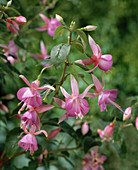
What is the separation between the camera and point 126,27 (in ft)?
9.89

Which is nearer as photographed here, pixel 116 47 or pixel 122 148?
pixel 122 148

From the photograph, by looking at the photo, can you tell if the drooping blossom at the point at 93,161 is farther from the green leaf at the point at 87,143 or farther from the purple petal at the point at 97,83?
the purple petal at the point at 97,83

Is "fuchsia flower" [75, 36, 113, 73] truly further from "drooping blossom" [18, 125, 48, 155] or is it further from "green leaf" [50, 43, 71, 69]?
"drooping blossom" [18, 125, 48, 155]

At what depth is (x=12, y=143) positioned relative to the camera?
0.58 m

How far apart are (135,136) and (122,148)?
77cm

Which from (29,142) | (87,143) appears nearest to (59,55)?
(29,142)

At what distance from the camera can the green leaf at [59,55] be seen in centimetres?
43

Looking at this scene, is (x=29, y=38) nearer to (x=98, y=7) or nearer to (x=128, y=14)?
(x=98, y=7)

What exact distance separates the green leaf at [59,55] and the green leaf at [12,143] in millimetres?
263

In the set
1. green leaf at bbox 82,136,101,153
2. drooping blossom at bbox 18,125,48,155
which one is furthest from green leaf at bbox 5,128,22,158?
green leaf at bbox 82,136,101,153

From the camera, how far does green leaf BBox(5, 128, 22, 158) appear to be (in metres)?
0.56

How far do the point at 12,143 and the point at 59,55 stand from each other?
281mm

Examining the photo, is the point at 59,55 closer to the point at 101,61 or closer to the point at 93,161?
the point at 101,61

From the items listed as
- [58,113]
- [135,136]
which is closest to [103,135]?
[58,113]
